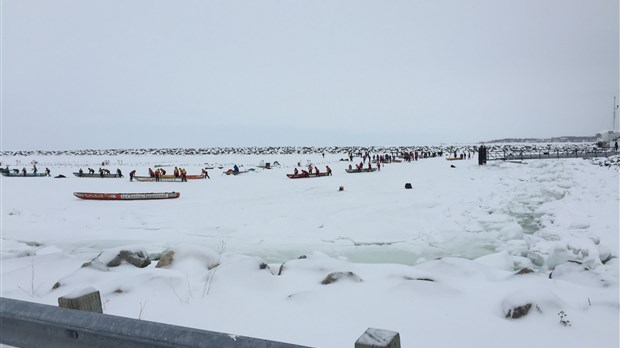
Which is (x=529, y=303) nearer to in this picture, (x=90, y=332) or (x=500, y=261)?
(x=500, y=261)

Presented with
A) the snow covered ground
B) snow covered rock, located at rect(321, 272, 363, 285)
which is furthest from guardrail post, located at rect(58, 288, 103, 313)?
snow covered rock, located at rect(321, 272, 363, 285)

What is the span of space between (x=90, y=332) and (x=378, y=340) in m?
1.75

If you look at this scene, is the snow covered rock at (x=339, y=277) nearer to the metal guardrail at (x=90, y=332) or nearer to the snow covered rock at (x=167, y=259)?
the snow covered rock at (x=167, y=259)

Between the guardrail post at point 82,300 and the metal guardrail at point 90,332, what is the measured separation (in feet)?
0.53

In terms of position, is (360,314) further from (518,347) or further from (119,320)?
(119,320)

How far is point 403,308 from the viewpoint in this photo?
16.0ft

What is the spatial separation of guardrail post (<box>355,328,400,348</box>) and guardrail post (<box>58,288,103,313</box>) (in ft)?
6.62

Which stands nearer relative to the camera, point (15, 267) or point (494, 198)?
point (15, 267)

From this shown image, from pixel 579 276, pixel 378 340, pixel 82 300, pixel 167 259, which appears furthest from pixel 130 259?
pixel 579 276

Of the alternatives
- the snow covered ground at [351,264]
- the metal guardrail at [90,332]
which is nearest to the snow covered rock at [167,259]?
the snow covered ground at [351,264]

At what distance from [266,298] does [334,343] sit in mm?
1541

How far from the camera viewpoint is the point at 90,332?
237cm

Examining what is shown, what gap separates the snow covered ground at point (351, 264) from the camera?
4.43m

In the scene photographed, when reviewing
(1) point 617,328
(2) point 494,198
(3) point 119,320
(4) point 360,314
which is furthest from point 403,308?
(2) point 494,198
